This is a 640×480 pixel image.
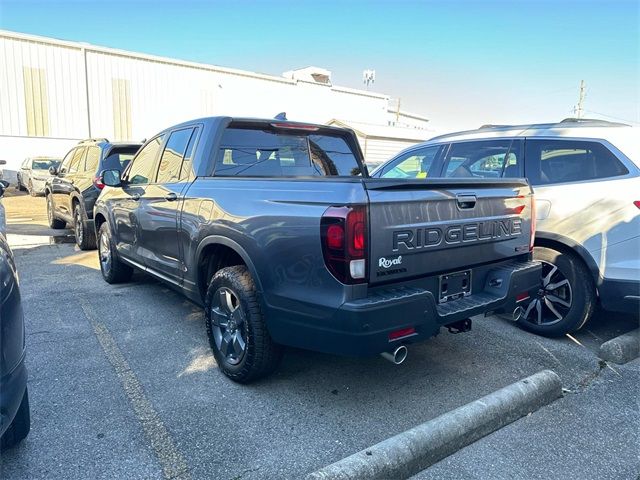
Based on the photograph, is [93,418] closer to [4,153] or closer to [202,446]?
[202,446]

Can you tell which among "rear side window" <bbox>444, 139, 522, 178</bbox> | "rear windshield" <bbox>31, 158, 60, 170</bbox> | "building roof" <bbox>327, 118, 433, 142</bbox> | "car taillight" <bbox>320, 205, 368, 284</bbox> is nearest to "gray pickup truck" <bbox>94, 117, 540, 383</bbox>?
"car taillight" <bbox>320, 205, 368, 284</bbox>

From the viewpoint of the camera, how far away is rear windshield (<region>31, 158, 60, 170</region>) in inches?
713

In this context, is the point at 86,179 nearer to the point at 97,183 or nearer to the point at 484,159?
the point at 97,183

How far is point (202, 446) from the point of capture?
267cm

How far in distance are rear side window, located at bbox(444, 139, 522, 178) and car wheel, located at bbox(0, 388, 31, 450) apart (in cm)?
444

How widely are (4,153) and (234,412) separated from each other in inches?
996

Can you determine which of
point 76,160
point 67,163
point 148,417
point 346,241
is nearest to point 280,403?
point 148,417

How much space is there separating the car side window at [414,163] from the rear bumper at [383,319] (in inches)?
101

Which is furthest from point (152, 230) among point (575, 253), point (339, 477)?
point (575, 253)

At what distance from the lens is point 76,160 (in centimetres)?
876

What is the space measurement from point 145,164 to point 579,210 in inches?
171

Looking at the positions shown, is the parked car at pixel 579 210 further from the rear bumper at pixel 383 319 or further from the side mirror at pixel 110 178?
the side mirror at pixel 110 178

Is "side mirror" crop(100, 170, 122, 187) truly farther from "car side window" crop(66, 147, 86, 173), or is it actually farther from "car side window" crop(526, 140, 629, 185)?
"car side window" crop(526, 140, 629, 185)

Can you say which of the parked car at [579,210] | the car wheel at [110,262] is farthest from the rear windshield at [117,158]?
the parked car at [579,210]
